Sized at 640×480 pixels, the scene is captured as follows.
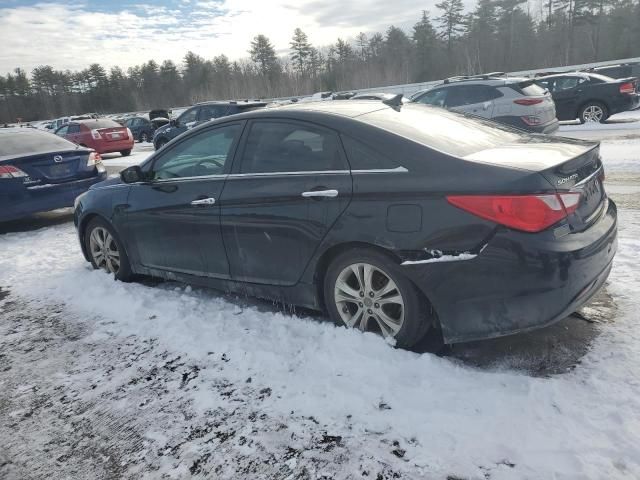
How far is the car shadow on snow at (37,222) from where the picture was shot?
8.23 metres

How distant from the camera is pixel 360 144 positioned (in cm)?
325

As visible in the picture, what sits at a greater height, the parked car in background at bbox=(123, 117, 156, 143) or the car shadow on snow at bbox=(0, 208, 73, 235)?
the parked car in background at bbox=(123, 117, 156, 143)

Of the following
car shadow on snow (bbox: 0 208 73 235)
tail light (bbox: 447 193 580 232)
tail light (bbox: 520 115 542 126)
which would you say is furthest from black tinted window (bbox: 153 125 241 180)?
tail light (bbox: 520 115 542 126)

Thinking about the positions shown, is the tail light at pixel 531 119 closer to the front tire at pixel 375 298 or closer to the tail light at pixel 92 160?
the tail light at pixel 92 160

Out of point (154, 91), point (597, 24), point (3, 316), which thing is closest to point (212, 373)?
point (3, 316)

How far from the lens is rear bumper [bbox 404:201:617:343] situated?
270 cm

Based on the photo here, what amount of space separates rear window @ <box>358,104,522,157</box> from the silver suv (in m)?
7.39

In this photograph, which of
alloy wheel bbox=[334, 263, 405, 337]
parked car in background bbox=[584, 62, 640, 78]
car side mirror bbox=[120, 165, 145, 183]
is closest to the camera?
alloy wheel bbox=[334, 263, 405, 337]

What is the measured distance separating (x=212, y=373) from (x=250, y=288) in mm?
822

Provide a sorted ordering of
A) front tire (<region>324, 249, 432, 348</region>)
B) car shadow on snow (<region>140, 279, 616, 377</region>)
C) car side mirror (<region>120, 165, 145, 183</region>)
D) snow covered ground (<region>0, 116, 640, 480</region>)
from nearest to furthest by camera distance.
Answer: snow covered ground (<region>0, 116, 640, 480</region>)
car shadow on snow (<region>140, 279, 616, 377</region>)
front tire (<region>324, 249, 432, 348</region>)
car side mirror (<region>120, 165, 145, 183</region>)

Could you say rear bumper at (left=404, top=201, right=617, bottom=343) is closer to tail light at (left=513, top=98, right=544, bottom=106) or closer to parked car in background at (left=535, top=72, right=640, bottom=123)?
tail light at (left=513, top=98, right=544, bottom=106)

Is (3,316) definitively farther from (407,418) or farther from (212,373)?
(407,418)

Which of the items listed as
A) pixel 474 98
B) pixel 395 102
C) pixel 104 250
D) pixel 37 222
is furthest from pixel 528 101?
pixel 37 222

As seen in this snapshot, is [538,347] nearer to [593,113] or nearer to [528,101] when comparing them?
[528,101]
